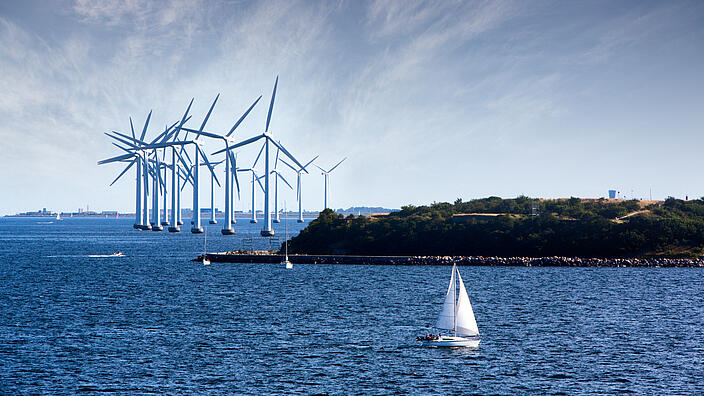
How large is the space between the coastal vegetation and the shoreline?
5054 mm

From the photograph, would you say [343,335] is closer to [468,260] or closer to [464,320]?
[464,320]

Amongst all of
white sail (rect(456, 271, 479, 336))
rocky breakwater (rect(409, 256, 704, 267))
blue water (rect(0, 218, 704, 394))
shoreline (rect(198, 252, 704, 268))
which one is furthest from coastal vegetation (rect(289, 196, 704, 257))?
white sail (rect(456, 271, 479, 336))

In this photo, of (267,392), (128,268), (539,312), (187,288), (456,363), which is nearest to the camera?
(267,392)

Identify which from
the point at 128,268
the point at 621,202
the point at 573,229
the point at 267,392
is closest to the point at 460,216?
the point at 573,229

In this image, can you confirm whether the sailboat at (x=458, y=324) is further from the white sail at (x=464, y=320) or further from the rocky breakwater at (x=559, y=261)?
the rocky breakwater at (x=559, y=261)

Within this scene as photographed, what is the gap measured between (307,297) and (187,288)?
73.9 ft

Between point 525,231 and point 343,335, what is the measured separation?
93757 mm

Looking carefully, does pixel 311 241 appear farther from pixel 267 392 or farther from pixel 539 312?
pixel 267 392

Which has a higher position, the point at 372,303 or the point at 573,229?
the point at 573,229

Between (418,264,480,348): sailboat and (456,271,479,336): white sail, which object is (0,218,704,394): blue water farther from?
(456,271,479,336): white sail

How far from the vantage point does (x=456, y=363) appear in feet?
171

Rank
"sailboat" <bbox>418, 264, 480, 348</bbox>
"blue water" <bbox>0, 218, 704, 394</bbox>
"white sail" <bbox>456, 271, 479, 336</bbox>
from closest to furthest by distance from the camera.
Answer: "blue water" <bbox>0, 218, 704, 394</bbox>
"sailboat" <bbox>418, 264, 480, 348</bbox>
"white sail" <bbox>456, 271, 479, 336</bbox>

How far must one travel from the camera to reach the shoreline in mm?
133500

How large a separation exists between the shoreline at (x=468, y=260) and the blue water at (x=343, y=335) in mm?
15549
